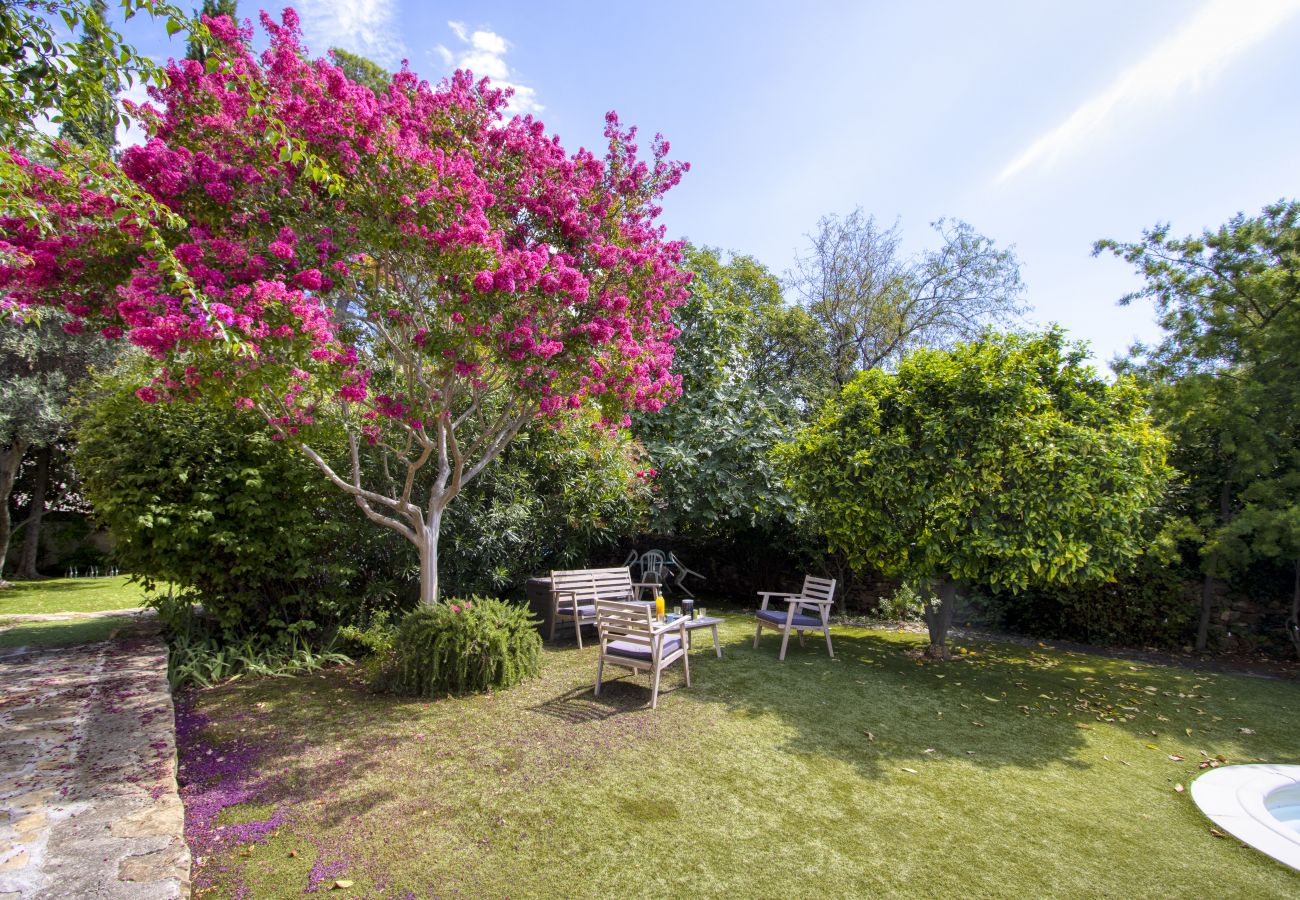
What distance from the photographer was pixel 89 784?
10.3 ft

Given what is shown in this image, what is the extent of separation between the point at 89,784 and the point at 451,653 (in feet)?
8.04

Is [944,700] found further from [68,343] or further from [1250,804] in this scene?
[68,343]

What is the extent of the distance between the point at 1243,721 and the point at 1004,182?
6641 mm

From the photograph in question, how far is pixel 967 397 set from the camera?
6332 mm

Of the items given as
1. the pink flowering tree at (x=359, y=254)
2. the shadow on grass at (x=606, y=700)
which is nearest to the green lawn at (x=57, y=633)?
the pink flowering tree at (x=359, y=254)

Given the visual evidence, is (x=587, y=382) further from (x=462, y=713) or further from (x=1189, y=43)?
(x=1189, y=43)

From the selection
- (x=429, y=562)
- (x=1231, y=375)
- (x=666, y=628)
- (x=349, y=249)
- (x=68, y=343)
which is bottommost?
(x=666, y=628)

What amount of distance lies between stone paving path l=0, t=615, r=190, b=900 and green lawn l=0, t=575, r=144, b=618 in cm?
493

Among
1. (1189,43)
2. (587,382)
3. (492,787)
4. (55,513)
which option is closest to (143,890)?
(492,787)

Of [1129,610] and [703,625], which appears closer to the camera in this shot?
[703,625]

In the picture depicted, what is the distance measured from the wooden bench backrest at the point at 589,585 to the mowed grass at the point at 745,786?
1.34m

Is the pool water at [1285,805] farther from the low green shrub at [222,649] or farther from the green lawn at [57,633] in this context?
the green lawn at [57,633]

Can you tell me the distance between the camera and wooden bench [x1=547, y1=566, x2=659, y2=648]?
23.4 feet

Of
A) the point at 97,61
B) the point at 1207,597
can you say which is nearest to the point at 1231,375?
the point at 1207,597
